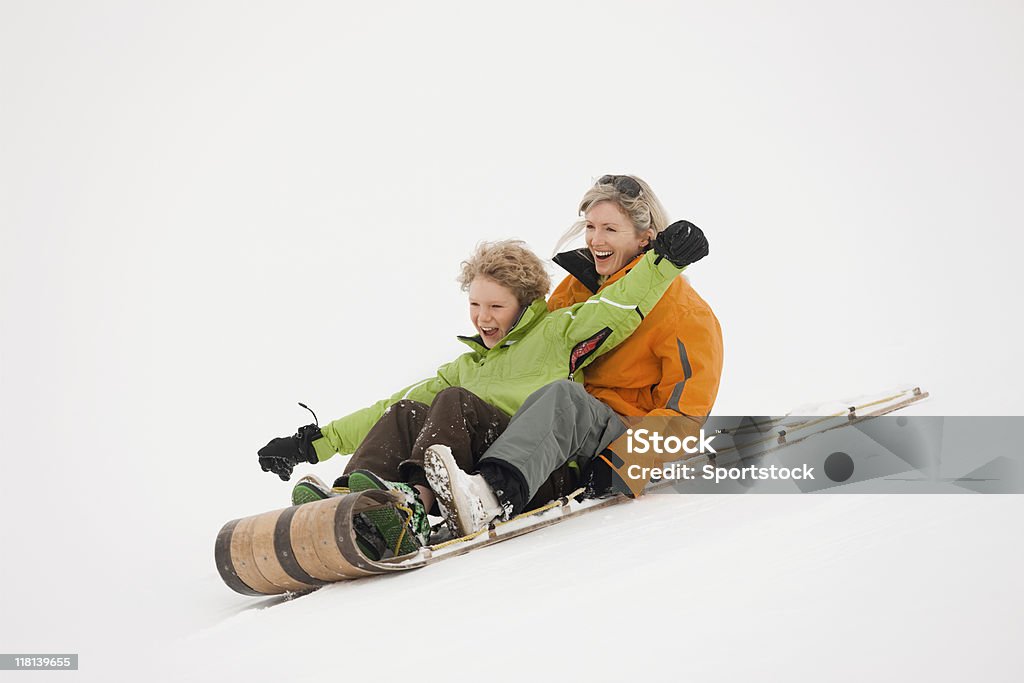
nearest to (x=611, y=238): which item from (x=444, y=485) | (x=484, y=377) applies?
(x=484, y=377)

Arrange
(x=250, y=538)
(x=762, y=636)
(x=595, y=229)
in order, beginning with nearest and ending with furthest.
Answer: (x=762, y=636) → (x=250, y=538) → (x=595, y=229)

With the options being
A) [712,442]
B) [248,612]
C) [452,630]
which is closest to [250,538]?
[248,612]

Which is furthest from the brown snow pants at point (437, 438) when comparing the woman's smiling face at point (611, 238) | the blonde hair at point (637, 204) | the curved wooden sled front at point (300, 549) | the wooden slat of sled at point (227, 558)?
the blonde hair at point (637, 204)

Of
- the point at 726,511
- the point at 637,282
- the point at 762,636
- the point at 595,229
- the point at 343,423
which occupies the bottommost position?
the point at 762,636

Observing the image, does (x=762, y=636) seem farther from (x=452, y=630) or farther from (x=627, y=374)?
(x=627, y=374)

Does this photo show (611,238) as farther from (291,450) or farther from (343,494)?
(343,494)

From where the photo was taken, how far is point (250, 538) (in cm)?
212

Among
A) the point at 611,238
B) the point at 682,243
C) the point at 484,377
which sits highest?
the point at 611,238

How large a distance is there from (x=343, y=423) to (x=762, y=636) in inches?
58.8

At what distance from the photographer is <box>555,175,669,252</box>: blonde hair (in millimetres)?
2977

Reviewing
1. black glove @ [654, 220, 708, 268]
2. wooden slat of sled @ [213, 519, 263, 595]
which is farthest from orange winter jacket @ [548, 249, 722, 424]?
wooden slat of sled @ [213, 519, 263, 595]

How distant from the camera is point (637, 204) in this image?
2.98 meters

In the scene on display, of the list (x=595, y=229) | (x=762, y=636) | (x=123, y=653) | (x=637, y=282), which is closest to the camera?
(x=762, y=636)

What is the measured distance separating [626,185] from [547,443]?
100cm
